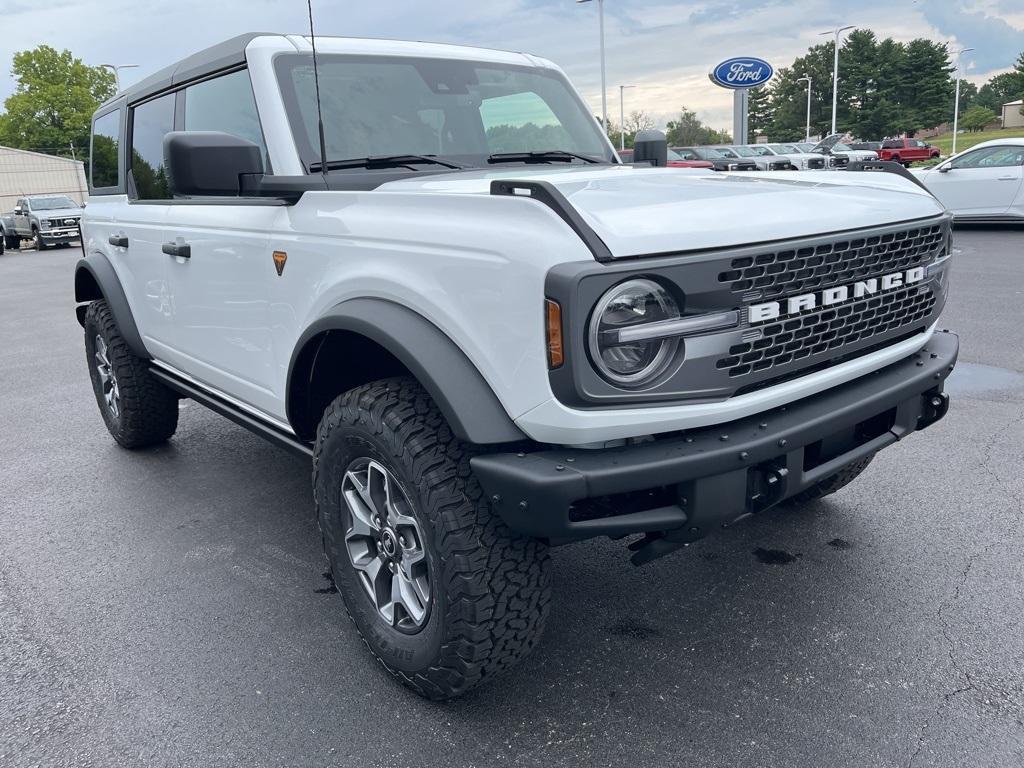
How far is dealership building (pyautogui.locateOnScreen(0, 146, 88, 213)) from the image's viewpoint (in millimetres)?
52062

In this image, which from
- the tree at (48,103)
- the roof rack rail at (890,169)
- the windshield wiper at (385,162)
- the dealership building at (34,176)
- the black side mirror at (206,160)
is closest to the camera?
the black side mirror at (206,160)

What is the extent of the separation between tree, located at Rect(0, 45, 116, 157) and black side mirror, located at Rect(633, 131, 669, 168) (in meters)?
69.2

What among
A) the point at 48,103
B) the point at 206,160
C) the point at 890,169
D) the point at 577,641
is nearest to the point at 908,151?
the point at 890,169

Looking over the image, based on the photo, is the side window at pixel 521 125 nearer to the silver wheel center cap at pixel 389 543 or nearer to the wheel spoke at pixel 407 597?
the silver wheel center cap at pixel 389 543

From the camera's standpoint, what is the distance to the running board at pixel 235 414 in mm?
3182

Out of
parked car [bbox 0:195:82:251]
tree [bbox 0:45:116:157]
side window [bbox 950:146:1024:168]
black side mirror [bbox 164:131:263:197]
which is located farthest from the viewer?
tree [bbox 0:45:116:157]

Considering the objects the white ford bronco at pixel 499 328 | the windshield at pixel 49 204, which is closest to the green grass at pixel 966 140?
the windshield at pixel 49 204

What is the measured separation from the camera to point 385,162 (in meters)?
3.19

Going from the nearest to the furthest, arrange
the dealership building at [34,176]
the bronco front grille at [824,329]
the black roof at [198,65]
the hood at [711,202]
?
the hood at [711,202]
the bronco front grille at [824,329]
the black roof at [198,65]
the dealership building at [34,176]

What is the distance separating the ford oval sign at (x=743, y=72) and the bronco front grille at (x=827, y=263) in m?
25.6

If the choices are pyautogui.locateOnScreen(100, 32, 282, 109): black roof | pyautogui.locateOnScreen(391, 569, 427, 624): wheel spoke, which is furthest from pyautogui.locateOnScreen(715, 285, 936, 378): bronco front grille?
pyautogui.locateOnScreen(100, 32, 282, 109): black roof

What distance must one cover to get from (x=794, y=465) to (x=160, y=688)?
204cm

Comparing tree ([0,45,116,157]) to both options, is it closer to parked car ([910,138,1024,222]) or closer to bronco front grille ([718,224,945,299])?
parked car ([910,138,1024,222])

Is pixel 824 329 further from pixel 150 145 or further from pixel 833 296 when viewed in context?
pixel 150 145
